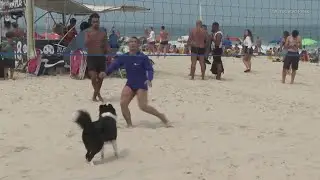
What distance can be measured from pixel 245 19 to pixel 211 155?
24.2 ft

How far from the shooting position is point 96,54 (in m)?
7.56

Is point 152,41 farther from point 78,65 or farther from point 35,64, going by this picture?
point 78,65

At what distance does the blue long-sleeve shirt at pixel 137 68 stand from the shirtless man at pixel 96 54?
153cm

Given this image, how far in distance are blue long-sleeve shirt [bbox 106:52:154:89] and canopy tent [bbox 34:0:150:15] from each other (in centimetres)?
637

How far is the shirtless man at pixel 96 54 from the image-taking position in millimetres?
7402

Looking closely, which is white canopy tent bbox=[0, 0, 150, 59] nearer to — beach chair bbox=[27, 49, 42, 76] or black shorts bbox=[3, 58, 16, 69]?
beach chair bbox=[27, 49, 42, 76]

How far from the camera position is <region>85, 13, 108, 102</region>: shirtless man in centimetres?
740

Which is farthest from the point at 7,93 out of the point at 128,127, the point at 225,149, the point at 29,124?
the point at 225,149

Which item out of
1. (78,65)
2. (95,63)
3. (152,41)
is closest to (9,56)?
(78,65)

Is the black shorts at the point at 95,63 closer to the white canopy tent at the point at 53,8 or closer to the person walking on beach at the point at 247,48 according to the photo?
the white canopy tent at the point at 53,8

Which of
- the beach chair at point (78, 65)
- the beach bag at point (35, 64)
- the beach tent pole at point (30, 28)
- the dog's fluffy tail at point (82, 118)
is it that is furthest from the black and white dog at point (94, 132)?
the beach tent pole at point (30, 28)

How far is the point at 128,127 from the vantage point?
584 centimetres

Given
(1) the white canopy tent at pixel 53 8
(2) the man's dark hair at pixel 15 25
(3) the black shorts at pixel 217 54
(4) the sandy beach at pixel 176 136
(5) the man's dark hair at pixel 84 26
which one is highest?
(1) the white canopy tent at pixel 53 8

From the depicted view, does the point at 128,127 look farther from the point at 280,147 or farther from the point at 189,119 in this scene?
the point at 280,147
